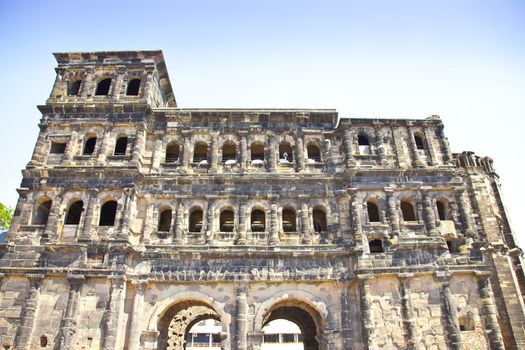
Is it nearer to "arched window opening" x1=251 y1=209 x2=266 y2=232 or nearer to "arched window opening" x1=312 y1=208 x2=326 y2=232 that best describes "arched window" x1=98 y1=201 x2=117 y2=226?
"arched window opening" x1=251 y1=209 x2=266 y2=232

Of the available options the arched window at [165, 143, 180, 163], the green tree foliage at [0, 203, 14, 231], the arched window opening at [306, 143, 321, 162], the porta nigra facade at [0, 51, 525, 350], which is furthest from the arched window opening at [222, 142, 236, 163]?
the green tree foliage at [0, 203, 14, 231]

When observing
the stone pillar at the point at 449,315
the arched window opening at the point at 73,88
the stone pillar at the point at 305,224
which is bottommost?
the stone pillar at the point at 449,315

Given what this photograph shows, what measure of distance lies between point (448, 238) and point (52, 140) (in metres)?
19.1

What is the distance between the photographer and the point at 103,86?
2177 cm

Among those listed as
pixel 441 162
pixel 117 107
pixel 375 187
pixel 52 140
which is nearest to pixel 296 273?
pixel 375 187

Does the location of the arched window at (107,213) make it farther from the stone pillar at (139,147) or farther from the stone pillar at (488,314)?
the stone pillar at (488,314)

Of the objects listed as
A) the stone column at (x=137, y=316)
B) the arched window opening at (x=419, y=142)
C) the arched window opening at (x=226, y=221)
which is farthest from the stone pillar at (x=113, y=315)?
the arched window opening at (x=419, y=142)

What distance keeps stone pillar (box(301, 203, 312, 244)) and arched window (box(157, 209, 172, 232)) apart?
632cm

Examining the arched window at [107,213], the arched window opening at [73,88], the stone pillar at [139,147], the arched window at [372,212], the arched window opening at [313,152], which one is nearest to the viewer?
the stone pillar at [139,147]

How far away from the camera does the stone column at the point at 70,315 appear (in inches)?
609

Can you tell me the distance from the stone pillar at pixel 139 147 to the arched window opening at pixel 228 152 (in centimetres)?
393

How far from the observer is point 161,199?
1867 cm

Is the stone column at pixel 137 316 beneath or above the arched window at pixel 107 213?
beneath

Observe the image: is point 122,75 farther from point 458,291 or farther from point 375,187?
point 458,291
